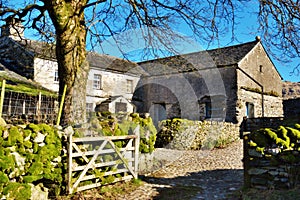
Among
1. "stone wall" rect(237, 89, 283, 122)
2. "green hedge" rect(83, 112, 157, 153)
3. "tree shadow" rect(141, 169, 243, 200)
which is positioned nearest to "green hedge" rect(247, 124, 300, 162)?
"tree shadow" rect(141, 169, 243, 200)

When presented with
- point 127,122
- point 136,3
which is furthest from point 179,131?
point 136,3

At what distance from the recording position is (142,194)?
6809 millimetres

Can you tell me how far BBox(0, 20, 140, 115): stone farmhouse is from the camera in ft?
62.2

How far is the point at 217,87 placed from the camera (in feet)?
68.0

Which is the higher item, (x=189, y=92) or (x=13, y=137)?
(x=189, y=92)

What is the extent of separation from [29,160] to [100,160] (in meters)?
2.14

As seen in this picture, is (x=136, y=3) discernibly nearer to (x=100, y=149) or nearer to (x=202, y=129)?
(x=100, y=149)

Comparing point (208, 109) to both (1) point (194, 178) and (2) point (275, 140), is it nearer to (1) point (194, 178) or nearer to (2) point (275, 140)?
(1) point (194, 178)

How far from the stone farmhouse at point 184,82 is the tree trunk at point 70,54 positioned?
10.0 metres

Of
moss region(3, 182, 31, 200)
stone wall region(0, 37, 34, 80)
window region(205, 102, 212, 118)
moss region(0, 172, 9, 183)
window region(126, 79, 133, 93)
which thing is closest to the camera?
moss region(0, 172, 9, 183)

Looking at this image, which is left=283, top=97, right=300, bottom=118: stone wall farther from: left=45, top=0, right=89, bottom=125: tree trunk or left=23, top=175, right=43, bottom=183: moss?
left=23, top=175, right=43, bottom=183: moss

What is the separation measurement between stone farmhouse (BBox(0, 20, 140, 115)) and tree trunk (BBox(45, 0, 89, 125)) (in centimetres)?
922

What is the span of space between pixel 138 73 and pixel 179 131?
40.2 feet

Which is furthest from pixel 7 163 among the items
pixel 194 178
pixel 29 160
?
pixel 194 178
